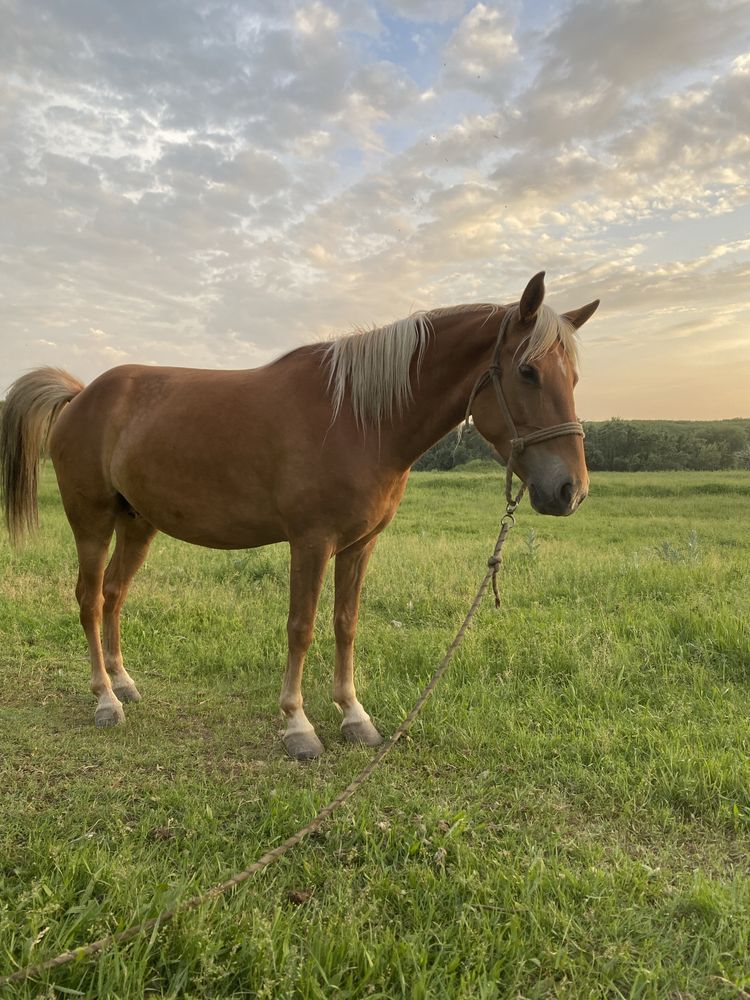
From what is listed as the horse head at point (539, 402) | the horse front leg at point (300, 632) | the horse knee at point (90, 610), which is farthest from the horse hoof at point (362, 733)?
the horse knee at point (90, 610)

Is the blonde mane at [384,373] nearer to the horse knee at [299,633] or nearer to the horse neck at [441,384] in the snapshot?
the horse neck at [441,384]

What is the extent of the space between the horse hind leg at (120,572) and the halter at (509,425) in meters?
2.72

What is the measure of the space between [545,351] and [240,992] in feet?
8.96

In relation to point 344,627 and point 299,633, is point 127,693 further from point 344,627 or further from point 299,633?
point 344,627

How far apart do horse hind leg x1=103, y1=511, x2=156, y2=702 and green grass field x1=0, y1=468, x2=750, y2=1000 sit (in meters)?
0.29

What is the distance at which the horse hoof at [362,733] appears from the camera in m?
3.43

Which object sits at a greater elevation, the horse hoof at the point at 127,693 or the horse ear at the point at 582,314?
the horse ear at the point at 582,314

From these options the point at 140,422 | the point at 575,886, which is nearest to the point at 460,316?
the point at 140,422

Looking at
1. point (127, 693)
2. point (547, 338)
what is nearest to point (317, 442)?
point (547, 338)

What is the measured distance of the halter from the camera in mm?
2797

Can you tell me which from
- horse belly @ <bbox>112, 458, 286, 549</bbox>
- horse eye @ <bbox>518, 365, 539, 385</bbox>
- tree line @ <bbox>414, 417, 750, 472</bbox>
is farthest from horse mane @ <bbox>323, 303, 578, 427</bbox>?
tree line @ <bbox>414, 417, 750, 472</bbox>

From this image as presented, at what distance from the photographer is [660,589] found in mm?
5812

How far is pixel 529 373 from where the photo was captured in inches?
113

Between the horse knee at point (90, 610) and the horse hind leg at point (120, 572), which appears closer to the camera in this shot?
the horse knee at point (90, 610)
